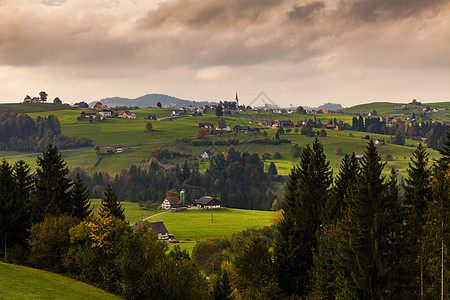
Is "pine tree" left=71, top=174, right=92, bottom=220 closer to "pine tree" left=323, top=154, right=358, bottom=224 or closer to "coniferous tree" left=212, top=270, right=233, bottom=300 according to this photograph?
"coniferous tree" left=212, top=270, right=233, bottom=300

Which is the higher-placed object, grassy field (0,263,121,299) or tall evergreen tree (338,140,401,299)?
tall evergreen tree (338,140,401,299)

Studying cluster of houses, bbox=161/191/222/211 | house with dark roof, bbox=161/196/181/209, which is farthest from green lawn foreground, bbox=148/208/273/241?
house with dark roof, bbox=161/196/181/209

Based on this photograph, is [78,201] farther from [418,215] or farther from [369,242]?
[418,215]

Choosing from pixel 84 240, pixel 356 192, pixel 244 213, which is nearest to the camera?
pixel 356 192

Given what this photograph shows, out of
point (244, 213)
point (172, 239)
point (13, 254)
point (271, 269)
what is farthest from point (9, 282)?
point (244, 213)

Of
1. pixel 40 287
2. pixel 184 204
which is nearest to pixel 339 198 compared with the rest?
pixel 40 287

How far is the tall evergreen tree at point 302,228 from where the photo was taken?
54.8 m

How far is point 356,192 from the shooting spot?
39938 millimetres

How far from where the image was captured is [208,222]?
478ft

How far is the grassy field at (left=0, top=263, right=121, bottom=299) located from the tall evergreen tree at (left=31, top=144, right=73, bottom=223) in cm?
1329

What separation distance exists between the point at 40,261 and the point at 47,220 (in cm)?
537

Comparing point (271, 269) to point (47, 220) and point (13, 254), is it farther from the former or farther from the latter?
point (13, 254)

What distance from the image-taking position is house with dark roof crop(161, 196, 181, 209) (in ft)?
589

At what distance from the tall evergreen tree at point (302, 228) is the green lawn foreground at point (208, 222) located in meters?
66.6
